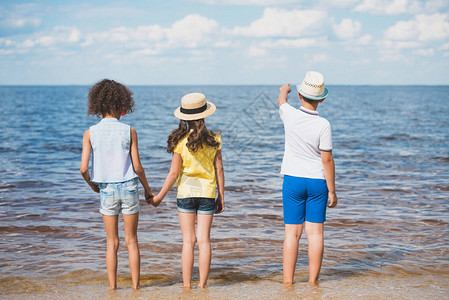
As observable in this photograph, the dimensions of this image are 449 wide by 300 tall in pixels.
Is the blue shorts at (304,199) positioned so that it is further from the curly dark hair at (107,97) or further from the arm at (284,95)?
the curly dark hair at (107,97)

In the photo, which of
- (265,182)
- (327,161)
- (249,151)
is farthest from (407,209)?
(249,151)

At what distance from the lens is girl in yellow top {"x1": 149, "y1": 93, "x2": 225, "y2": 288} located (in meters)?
4.19

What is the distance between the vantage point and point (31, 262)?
5594 mm

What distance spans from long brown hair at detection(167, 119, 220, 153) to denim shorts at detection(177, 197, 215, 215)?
48 centimetres

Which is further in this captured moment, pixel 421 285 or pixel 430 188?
pixel 430 188

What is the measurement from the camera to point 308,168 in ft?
14.1

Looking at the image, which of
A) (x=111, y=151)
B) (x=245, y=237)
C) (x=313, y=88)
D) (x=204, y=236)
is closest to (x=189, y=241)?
(x=204, y=236)

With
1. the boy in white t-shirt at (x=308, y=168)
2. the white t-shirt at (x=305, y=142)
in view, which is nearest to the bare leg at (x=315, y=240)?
the boy in white t-shirt at (x=308, y=168)

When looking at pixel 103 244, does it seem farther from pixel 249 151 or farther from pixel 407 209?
pixel 249 151

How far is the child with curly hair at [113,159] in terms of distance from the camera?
4098 mm

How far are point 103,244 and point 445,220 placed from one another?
18.0ft

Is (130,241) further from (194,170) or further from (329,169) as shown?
(329,169)

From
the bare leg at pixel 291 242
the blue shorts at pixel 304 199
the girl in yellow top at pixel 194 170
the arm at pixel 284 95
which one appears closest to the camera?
the girl in yellow top at pixel 194 170

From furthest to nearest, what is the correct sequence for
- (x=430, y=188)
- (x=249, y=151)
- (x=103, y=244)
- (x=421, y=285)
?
(x=249, y=151)
(x=430, y=188)
(x=103, y=244)
(x=421, y=285)
